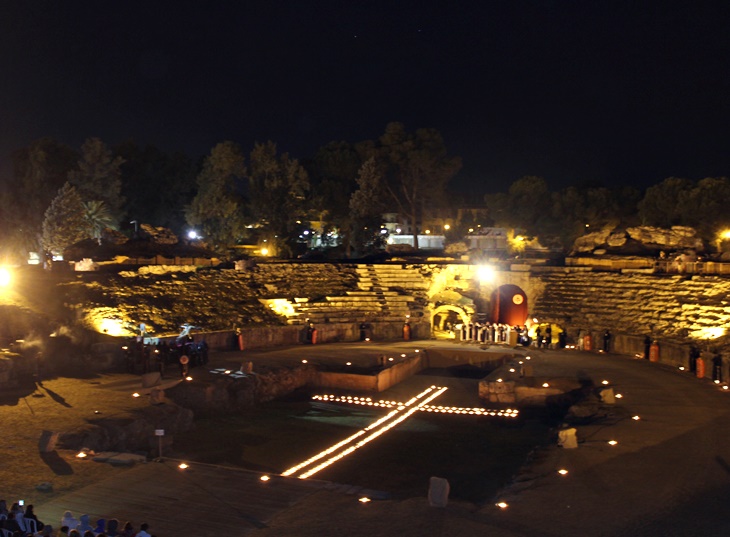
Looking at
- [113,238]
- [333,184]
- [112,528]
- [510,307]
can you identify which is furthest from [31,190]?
[112,528]

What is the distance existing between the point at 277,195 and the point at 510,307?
2094 cm

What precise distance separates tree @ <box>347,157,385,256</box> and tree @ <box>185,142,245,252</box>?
25.4ft

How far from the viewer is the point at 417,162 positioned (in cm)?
5241

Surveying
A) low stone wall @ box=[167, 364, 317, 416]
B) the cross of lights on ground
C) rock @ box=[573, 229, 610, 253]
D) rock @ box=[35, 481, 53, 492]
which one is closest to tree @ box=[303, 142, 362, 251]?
rock @ box=[573, 229, 610, 253]

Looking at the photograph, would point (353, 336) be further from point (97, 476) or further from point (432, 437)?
point (97, 476)

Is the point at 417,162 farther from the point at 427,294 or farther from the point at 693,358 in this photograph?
the point at 693,358

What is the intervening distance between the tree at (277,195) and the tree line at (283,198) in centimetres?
7

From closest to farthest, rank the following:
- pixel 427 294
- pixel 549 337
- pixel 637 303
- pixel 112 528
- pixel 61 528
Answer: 1. pixel 112 528
2. pixel 61 528
3. pixel 637 303
4. pixel 549 337
5. pixel 427 294

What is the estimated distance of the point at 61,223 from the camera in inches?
1426

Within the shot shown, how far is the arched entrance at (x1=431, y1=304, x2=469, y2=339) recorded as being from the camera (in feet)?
100

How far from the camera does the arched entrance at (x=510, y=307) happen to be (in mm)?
26938

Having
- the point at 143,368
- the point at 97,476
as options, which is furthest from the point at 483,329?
the point at 97,476

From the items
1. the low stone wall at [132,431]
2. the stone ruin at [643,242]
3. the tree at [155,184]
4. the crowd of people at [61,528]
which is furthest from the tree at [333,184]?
the crowd of people at [61,528]

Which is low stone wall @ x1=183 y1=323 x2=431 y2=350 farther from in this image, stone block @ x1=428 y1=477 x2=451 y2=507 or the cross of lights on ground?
stone block @ x1=428 y1=477 x2=451 y2=507
